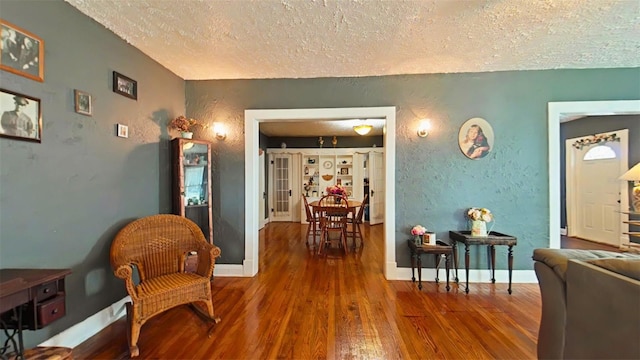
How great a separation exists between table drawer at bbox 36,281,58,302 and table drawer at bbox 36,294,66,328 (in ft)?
0.09

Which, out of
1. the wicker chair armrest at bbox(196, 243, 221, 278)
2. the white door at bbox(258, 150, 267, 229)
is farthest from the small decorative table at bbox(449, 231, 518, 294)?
the white door at bbox(258, 150, 267, 229)

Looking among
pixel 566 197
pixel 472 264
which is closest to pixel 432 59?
pixel 472 264

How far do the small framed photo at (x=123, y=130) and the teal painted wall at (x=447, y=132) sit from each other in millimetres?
1020

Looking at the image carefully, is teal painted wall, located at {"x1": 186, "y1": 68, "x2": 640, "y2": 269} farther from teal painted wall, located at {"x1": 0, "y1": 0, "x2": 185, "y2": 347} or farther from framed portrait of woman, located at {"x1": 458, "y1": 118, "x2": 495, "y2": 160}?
teal painted wall, located at {"x1": 0, "y1": 0, "x2": 185, "y2": 347}

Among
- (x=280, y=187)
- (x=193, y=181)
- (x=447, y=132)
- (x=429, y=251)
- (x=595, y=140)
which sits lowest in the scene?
(x=429, y=251)

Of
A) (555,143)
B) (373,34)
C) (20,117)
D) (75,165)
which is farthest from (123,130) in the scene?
(555,143)

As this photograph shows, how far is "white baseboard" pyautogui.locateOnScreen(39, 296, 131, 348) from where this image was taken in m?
1.80

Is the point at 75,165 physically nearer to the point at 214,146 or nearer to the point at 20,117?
the point at 20,117

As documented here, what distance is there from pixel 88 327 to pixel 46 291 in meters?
0.85

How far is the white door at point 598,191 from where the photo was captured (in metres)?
4.52

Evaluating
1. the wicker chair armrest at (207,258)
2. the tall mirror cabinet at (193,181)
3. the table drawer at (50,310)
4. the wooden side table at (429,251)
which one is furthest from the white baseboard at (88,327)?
the wooden side table at (429,251)

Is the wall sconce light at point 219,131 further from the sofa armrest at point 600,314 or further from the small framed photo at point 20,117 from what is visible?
the sofa armrest at point 600,314

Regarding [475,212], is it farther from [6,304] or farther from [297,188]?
[297,188]

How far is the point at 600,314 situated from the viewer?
1201 millimetres
